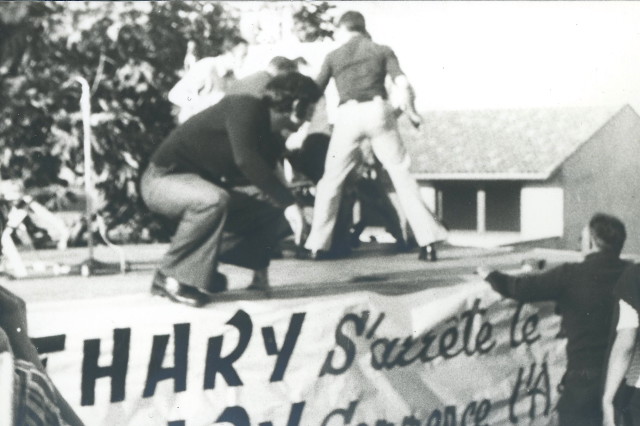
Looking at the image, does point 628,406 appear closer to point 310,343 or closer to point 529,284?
point 529,284

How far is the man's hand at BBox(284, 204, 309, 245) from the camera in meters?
3.69

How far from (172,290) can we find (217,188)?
46 cm

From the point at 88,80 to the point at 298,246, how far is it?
3.94 feet

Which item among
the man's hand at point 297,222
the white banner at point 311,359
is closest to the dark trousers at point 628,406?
the white banner at point 311,359

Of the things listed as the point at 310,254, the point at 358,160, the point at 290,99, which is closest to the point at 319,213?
the point at 310,254

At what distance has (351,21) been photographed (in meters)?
4.04

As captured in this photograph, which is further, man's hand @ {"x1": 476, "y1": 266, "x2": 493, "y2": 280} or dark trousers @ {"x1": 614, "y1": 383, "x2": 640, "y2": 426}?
dark trousers @ {"x1": 614, "y1": 383, "x2": 640, "y2": 426}

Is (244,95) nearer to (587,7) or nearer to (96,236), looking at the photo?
(96,236)

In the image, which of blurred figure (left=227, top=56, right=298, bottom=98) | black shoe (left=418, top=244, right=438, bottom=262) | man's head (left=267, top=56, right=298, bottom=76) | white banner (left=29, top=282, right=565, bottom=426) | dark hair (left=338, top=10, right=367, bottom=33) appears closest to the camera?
white banner (left=29, top=282, right=565, bottom=426)

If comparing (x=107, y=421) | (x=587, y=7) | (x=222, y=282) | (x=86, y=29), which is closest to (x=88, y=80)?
(x=86, y=29)

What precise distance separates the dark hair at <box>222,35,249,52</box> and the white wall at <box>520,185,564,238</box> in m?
1.68

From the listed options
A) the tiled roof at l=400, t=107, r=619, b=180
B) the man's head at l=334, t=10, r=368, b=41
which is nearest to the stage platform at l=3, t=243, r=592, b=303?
the tiled roof at l=400, t=107, r=619, b=180

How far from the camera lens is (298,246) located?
393 cm

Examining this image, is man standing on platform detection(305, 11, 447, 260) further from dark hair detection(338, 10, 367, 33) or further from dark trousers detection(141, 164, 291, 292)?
dark trousers detection(141, 164, 291, 292)
